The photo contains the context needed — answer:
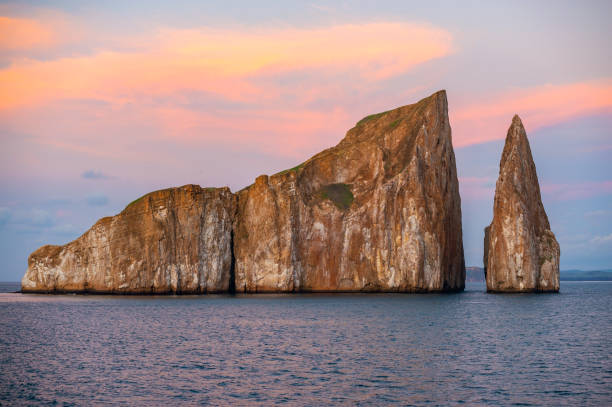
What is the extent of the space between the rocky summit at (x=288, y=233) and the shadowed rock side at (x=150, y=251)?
18cm

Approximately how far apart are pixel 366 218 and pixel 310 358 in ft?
244

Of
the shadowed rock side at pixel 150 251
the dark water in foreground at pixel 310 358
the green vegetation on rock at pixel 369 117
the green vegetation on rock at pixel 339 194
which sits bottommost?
the dark water in foreground at pixel 310 358

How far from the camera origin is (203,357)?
1617 inches

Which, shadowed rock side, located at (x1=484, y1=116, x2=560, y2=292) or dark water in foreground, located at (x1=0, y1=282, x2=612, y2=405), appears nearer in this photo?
dark water in foreground, located at (x1=0, y1=282, x2=612, y2=405)

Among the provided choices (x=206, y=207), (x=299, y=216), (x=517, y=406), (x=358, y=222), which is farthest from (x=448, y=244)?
(x=517, y=406)

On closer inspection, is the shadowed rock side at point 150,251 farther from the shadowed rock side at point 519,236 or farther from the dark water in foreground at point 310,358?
the shadowed rock side at point 519,236

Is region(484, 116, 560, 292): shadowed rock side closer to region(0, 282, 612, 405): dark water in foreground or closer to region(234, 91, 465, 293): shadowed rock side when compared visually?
region(234, 91, 465, 293): shadowed rock side

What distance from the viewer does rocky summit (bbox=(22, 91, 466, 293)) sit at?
110m

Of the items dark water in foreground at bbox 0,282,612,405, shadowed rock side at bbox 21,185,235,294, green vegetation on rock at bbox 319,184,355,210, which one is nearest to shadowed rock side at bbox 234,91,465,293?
green vegetation on rock at bbox 319,184,355,210

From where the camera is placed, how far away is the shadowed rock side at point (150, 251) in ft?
370

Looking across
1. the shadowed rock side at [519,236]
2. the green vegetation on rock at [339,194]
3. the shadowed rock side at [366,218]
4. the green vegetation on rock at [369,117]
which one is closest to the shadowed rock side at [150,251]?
the shadowed rock side at [366,218]

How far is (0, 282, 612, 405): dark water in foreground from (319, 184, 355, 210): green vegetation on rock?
154 ft

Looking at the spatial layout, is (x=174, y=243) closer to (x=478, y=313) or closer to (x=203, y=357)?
(x=478, y=313)

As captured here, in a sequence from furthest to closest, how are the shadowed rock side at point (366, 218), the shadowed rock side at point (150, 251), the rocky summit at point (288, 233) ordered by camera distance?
the shadowed rock side at point (150, 251)
the rocky summit at point (288, 233)
the shadowed rock side at point (366, 218)
